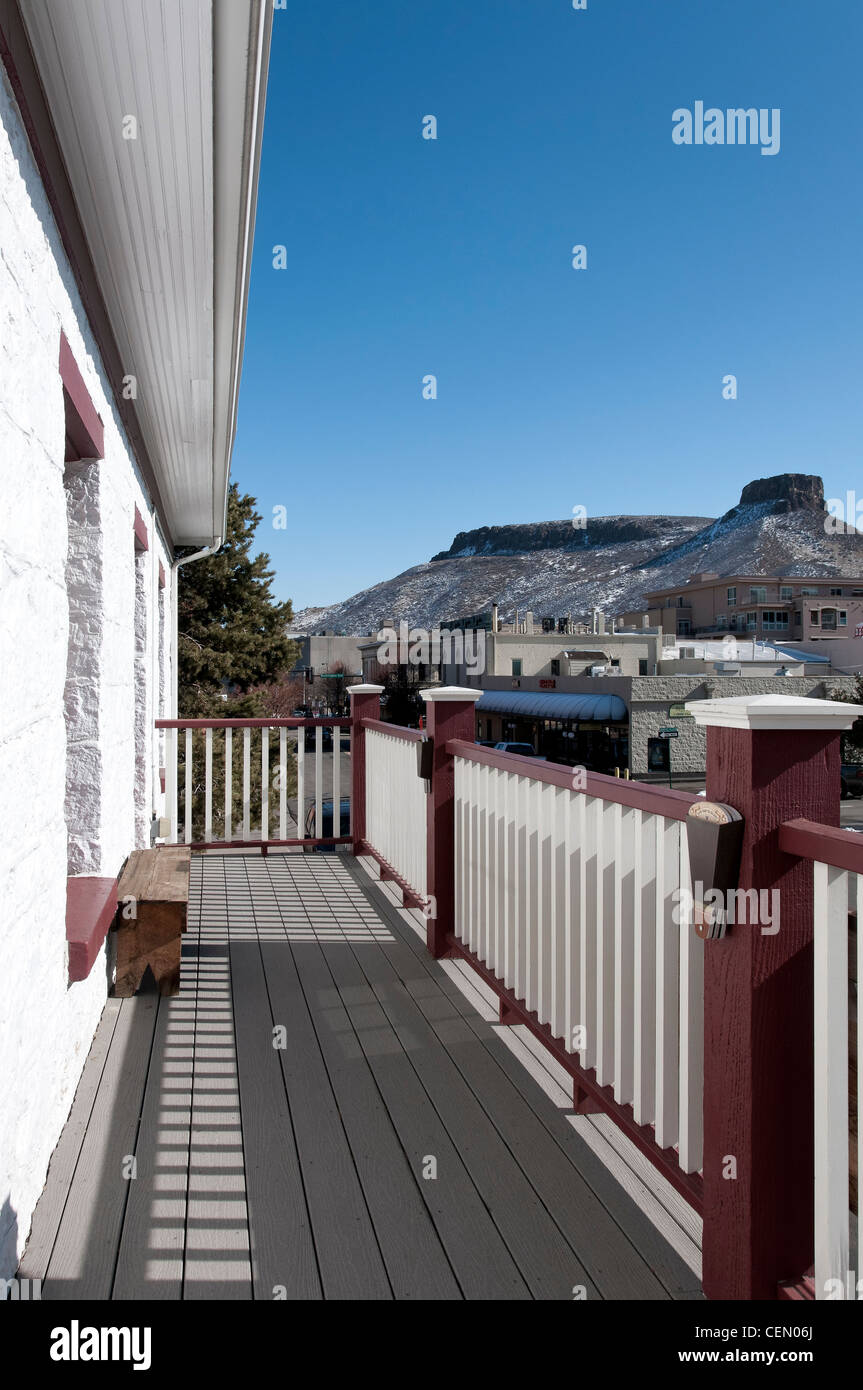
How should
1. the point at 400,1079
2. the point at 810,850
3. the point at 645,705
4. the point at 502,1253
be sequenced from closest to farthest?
the point at 810,850, the point at 502,1253, the point at 400,1079, the point at 645,705

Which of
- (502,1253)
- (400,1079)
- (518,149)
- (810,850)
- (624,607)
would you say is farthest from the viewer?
(624,607)

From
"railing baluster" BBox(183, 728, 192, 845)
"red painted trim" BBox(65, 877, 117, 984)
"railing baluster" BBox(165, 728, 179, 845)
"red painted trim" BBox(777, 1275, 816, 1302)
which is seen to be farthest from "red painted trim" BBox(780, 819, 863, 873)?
"railing baluster" BBox(165, 728, 179, 845)

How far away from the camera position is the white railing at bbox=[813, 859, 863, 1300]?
120 cm

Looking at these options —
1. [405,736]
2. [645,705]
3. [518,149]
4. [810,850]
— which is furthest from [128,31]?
[645,705]

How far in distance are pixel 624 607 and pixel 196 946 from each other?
Result: 3721 inches

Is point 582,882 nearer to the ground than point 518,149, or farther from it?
nearer to the ground

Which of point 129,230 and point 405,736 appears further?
point 405,736

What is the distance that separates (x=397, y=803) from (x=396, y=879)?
1.23 feet

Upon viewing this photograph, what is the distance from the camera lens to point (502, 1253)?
1628 mm

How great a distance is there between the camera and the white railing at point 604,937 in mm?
1587

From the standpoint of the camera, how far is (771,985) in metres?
1.28

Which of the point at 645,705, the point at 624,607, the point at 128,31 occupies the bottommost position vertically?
the point at 645,705
